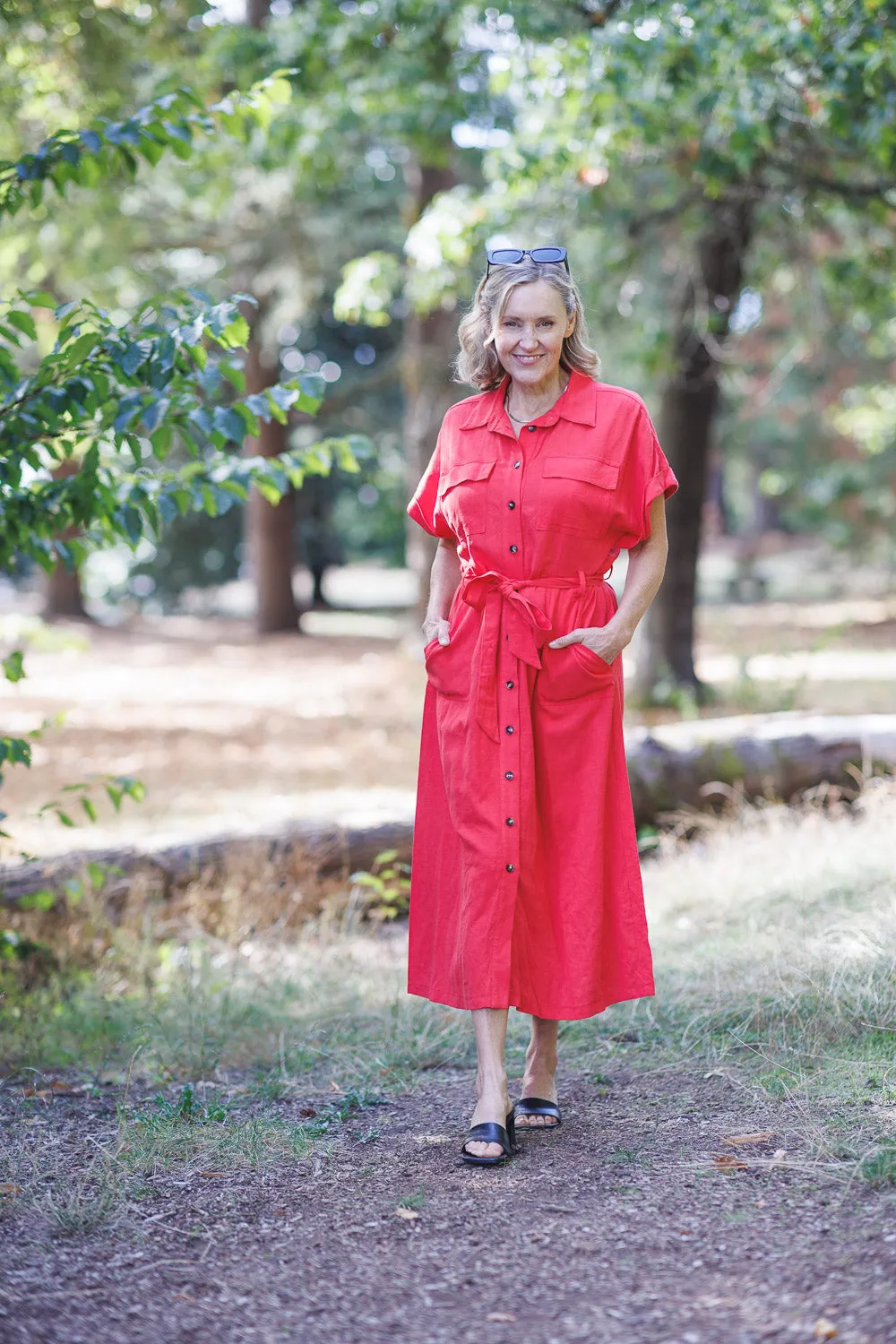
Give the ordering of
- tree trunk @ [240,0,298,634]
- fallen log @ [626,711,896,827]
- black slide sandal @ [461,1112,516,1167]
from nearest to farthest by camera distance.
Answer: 1. black slide sandal @ [461,1112,516,1167]
2. fallen log @ [626,711,896,827]
3. tree trunk @ [240,0,298,634]

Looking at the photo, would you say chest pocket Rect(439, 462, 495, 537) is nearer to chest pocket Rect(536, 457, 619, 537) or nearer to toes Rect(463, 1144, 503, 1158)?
chest pocket Rect(536, 457, 619, 537)

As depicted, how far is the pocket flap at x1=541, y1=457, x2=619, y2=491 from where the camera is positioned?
329 centimetres

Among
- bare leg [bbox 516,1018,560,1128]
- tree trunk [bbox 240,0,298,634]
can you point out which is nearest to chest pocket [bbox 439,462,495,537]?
bare leg [bbox 516,1018,560,1128]

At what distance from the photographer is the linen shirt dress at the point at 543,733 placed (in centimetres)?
330

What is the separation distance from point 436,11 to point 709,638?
35.3ft

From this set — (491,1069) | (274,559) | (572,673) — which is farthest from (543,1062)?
(274,559)

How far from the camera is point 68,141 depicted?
3838mm

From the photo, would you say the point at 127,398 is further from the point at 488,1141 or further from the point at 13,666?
the point at 488,1141

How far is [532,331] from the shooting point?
10.9 feet

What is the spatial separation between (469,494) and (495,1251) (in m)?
1.80

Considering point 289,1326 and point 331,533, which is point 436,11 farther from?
point 331,533

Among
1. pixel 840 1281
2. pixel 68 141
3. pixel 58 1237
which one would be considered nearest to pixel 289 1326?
pixel 58 1237

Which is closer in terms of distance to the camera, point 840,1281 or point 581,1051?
point 840,1281

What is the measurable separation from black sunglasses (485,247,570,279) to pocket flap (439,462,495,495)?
52 cm
